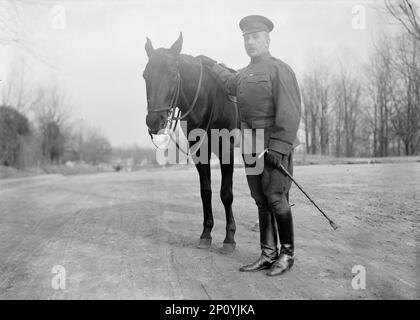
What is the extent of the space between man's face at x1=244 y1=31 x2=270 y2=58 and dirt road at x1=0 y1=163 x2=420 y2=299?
83.6 inches

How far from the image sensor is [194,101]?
14.6ft

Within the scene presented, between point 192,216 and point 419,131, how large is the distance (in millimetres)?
32638

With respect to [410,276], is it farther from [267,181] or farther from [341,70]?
[341,70]

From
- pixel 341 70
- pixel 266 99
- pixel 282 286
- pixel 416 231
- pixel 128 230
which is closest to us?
pixel 282 286

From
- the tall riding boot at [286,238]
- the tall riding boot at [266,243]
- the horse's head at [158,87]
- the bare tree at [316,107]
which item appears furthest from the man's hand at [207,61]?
A: the bare tree at [316,107]

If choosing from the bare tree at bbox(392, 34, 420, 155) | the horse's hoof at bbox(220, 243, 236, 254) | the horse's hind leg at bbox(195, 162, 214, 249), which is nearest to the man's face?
the horse's hind leg at bbox(195, 162, 214, 249)

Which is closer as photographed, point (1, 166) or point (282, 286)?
point (282, 286)

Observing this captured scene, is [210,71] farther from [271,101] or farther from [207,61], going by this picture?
[271,101]

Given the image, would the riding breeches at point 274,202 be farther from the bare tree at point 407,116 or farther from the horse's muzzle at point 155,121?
the bare tree at point 407,116

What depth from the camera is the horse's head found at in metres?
3.96

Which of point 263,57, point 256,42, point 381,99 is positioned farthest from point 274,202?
point 381,99

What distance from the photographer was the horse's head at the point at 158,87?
3.96m
